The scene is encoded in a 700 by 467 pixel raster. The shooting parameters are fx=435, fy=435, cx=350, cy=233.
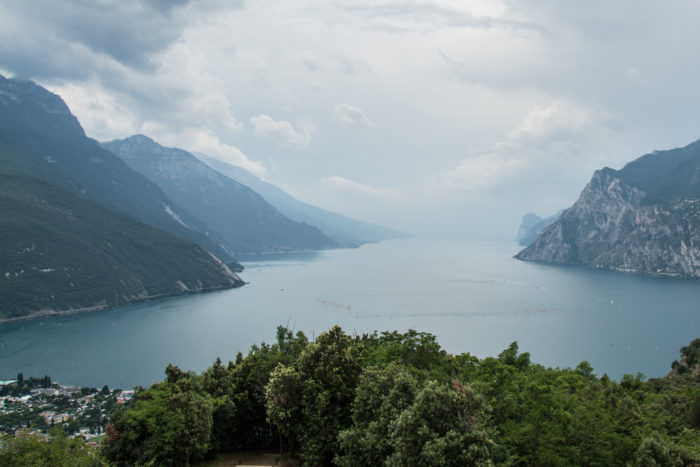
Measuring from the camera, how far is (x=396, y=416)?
2133 centimetres

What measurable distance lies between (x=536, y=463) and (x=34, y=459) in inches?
896

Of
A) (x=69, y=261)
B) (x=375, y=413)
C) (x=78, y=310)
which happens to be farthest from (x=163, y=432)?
(x=69, y=261)

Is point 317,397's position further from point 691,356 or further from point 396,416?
point 691,356

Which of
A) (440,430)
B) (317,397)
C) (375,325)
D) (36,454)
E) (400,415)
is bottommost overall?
(375,325)

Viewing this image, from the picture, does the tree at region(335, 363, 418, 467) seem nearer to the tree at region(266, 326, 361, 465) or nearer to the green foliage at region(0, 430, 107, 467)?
the tree at region(266, 326, 361, 465)

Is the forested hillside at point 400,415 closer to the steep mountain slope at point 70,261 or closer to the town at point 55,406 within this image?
the town at point 55,406

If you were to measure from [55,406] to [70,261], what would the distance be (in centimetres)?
10598

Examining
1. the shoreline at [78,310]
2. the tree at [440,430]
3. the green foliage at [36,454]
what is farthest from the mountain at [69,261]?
the tree at [440,430]

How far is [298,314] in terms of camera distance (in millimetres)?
128125

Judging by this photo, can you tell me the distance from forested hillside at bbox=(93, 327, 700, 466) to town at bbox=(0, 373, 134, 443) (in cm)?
3333

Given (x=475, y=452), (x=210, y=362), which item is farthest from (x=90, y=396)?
(x=475, y=452)

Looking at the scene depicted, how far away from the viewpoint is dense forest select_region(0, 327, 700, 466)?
19.8m

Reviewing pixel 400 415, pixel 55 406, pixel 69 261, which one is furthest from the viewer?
pixel 69 261

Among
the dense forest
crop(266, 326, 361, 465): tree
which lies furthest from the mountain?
crop(266, 326, 361, 465): tree
